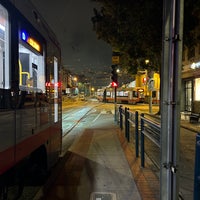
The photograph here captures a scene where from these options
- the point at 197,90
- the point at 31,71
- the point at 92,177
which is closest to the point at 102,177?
the point at 92,177

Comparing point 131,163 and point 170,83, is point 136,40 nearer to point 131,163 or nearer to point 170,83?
point 131,163

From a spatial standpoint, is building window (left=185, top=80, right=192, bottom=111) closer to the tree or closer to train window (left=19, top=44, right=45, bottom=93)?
the tree

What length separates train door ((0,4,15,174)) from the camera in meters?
3.14

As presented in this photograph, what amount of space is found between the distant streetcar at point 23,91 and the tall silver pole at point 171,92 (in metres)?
1.53

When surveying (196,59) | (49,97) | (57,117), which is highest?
(196,59)

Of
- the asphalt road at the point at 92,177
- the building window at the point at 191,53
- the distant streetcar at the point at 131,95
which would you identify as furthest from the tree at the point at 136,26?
the distant streetcar at the point at 131,95

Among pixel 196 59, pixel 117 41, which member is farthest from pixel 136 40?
pixel 196 59

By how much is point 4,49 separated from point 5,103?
1.94 feet

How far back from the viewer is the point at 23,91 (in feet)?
13.0

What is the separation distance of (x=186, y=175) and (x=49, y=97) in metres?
3.25

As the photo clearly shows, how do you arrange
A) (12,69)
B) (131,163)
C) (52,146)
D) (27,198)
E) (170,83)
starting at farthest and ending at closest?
(131,163)
(52,146)
(27,198)
(12,69)
(170,83)

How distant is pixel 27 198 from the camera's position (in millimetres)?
5402

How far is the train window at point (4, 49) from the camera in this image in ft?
10.8

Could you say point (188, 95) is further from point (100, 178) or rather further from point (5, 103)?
point (5, 103)
